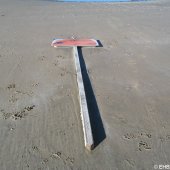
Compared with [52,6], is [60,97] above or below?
above

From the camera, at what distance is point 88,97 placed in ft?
21.6

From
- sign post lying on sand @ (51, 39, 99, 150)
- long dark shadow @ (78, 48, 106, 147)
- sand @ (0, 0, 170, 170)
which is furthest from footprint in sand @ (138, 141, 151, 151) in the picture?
sign post lying on sand @ (51, 39, 99, 150)

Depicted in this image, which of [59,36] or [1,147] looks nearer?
[1,147]

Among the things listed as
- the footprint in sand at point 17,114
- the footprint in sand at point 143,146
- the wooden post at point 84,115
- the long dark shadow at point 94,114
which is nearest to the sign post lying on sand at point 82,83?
the wooden post at point 84,115

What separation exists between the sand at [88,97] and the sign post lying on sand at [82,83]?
15cm

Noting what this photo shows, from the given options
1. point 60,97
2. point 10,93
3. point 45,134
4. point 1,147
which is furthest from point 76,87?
point 1,147

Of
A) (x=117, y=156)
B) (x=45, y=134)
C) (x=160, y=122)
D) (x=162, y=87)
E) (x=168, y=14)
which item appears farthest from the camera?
(x=168, y=14)

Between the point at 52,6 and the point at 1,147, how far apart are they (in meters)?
11.8

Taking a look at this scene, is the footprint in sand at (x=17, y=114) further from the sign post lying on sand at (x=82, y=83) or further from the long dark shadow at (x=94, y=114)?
the long dark shadow at (x=94, y=114)

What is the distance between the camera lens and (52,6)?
15.8 m

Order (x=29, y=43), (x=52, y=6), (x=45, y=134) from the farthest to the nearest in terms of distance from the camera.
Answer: (x=52, y=6)
(x=29, y=43)
(x=45, y=134)

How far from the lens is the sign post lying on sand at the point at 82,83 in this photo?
5113 millimetres

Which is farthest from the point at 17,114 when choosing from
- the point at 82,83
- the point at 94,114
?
the point at 82,83

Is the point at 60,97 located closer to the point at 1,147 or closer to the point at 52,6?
the point at 1,147
